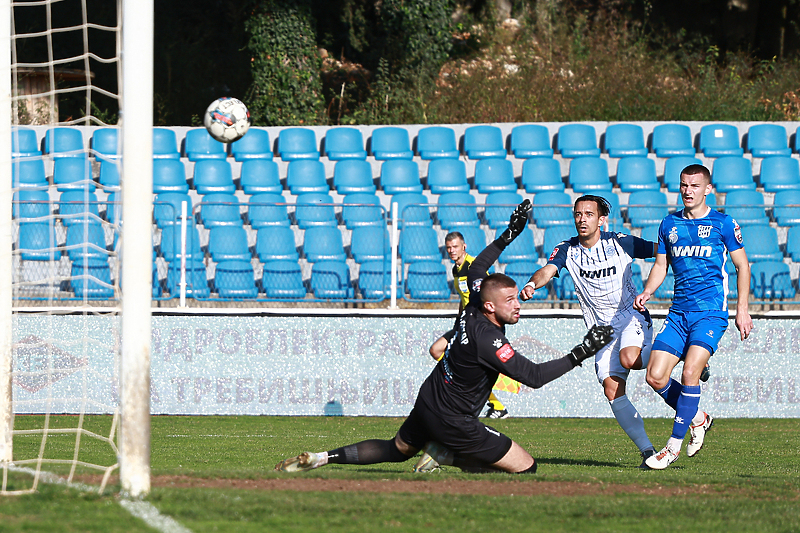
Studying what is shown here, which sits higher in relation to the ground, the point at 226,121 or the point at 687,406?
the point at 226,121

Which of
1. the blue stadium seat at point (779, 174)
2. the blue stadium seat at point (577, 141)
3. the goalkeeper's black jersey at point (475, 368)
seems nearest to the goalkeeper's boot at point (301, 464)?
the goalkeeper's black jersey at point (475, 368)

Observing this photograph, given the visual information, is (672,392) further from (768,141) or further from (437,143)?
(768,141)

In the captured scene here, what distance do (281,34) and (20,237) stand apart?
852cm

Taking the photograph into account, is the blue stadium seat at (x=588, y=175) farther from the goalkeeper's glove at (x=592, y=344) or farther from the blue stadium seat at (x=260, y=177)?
the goalkeeper's glove at (x=592, y=344)

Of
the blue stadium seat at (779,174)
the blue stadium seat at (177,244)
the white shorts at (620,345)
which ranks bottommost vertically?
the white shorts at (620,345)

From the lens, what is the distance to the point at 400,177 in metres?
13.7

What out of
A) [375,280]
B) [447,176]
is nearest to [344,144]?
[447,176]

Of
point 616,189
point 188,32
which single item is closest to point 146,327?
point 616,189

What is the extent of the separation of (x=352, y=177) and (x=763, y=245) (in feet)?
20.0

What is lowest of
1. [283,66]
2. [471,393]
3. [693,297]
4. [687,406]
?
[687,406]

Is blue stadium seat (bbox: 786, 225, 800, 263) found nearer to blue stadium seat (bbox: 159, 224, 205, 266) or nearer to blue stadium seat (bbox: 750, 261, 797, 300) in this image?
blue stadium seat (bbox: 750, 261, 797, 300)

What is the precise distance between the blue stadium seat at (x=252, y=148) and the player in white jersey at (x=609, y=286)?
27.1 feet

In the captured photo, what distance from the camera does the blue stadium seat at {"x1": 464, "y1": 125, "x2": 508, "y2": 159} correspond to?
46.9ft

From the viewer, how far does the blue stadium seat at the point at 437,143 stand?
47.0ft
